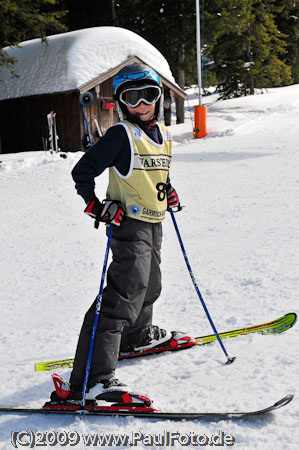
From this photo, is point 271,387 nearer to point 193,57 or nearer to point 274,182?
point 274,182

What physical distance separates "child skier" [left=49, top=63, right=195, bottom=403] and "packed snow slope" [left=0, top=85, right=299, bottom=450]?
13.3 inches

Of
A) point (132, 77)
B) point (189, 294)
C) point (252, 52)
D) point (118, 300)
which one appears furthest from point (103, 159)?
point (252, 52)

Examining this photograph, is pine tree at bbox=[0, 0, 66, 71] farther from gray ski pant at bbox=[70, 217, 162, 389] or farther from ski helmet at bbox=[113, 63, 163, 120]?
gray ski pant at bbox=[70, 217, 162, 389]

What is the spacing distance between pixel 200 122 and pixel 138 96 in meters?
16.4

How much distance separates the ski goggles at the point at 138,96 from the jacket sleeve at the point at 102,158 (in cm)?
19

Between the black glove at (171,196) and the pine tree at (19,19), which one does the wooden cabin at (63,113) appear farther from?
the black glove at (171,196)

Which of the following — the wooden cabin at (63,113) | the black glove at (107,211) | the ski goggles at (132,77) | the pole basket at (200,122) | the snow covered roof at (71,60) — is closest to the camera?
the black glove at (107,211)

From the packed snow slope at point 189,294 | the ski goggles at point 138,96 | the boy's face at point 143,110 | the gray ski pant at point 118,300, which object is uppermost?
the ski goggles at point 138,96

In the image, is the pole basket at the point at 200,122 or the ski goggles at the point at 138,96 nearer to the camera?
the ski goggles at the point at 138,96

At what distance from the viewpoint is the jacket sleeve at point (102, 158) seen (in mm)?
2744

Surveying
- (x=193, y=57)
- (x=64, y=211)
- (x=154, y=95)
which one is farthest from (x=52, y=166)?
(x=193, y=57)

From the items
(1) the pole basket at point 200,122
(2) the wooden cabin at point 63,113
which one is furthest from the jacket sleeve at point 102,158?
(2) the wooden cabin at point 63,113

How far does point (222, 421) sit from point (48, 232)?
5149mm

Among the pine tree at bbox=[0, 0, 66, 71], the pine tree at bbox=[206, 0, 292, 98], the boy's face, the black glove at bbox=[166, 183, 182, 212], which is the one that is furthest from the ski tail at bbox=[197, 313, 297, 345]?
the pine tree at bbox=[206, 0, 292, 98]
